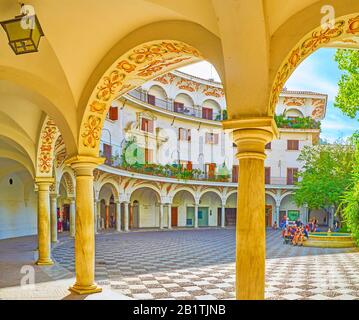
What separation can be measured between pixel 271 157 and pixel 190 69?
37.1 feet

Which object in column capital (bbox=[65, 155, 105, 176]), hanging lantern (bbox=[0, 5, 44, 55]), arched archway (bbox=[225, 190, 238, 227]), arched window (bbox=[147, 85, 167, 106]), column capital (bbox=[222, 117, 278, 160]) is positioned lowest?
arched archway (bbox=[225, 190, 238, 227])

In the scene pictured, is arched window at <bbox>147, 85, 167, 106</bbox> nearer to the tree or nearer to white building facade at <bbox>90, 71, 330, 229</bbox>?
white building facade at <bbox>90, 71, 330, 229</bbox>

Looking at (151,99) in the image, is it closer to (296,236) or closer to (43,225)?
(296,236)

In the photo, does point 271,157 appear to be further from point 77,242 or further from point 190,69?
point 77,242

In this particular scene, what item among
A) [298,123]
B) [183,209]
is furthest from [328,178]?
[183,209]

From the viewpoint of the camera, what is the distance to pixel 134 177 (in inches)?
1057

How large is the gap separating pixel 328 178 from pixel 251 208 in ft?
72.7

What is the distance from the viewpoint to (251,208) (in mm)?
4305

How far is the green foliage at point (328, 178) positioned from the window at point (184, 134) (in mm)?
10493

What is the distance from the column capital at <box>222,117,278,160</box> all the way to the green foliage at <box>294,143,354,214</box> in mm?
19604

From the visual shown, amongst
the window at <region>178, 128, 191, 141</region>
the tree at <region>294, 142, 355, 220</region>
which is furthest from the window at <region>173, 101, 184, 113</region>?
the tree at <region>294, 142, 355, 220</region>

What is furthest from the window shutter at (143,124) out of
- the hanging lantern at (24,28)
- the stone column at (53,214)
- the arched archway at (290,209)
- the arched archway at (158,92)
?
the hanging lantern at (24,28)

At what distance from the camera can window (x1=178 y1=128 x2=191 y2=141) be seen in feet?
108
